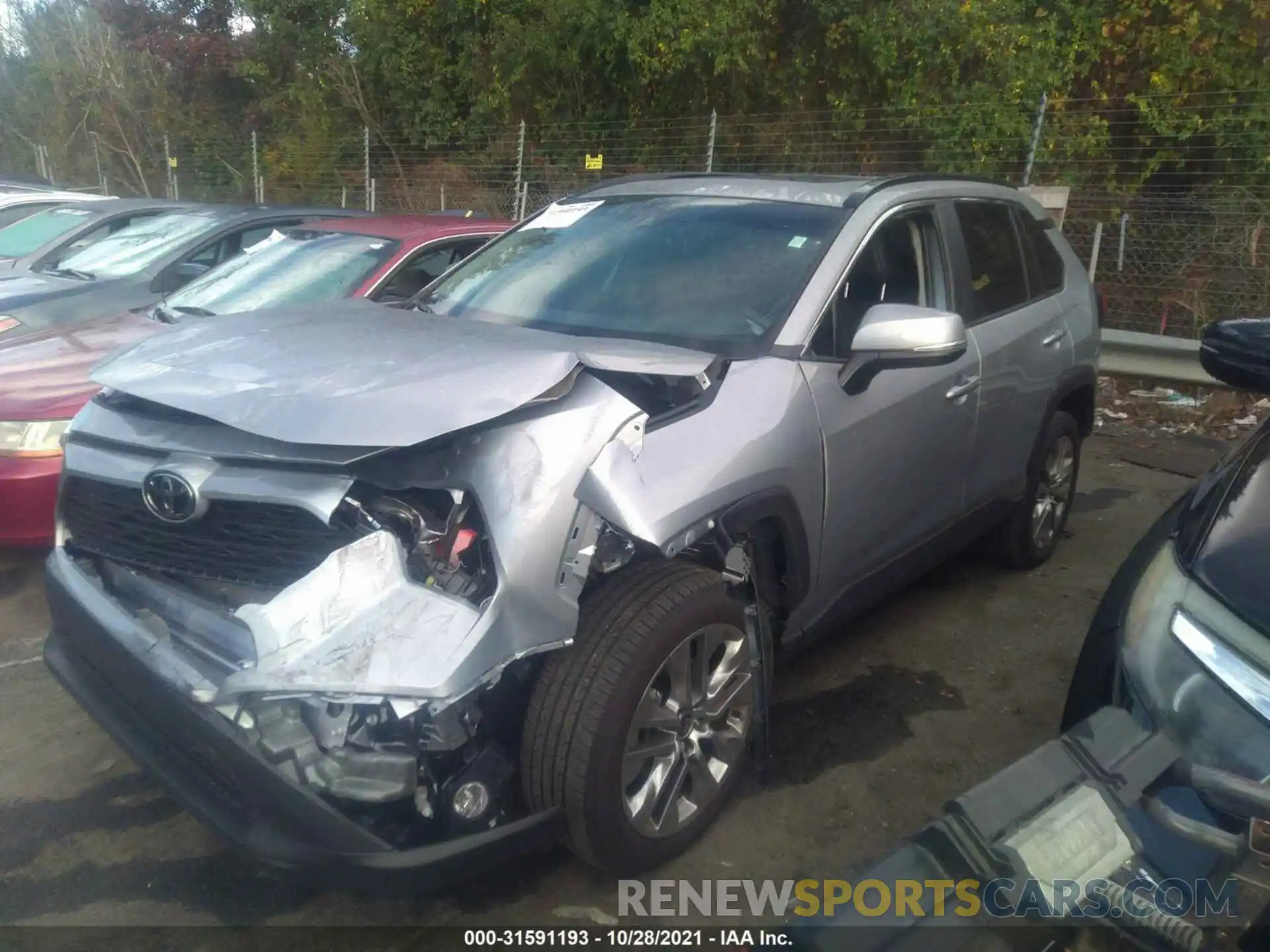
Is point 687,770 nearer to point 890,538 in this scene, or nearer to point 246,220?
point 890,538

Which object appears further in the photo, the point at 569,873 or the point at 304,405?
the point at 569,873

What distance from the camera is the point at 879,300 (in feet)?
12.1

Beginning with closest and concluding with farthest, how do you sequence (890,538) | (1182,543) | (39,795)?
(1182,543) → (39,795) → (890,538)

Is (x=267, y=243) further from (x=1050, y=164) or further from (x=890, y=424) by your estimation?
(x=1050, y=164)

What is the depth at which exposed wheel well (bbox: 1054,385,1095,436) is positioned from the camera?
4917mm

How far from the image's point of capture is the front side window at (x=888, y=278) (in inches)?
133

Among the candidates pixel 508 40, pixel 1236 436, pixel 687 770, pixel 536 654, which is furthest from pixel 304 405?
pixel 508 40

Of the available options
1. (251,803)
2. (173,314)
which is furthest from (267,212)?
(251,803)

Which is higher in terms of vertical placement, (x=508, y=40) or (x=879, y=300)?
(x=508, y=40)

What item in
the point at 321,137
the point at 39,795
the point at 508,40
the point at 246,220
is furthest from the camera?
the point at 321,137

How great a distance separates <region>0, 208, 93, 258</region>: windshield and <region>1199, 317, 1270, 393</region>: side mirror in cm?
779

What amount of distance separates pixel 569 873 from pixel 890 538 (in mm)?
1620

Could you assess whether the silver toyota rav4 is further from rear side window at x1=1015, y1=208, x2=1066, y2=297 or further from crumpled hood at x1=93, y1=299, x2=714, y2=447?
rear side window at x1=1015, y1=208, x2=1066, y2=297

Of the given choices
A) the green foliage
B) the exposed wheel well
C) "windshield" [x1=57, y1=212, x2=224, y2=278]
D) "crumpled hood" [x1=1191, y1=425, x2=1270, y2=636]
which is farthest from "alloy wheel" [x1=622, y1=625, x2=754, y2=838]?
the green foliage
